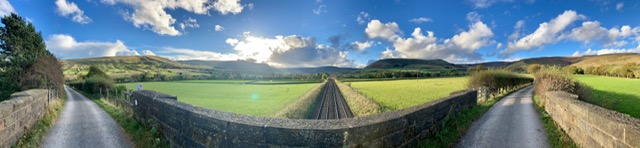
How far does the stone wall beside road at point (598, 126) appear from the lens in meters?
3.60

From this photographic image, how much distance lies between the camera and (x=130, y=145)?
628 cm

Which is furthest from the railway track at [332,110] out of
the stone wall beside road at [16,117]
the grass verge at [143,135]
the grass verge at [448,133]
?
the stone wall beside road at [16,117]

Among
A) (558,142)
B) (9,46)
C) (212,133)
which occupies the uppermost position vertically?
(9,46)

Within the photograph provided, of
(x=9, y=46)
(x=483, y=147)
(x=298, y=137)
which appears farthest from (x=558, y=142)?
(x=9, y=46)

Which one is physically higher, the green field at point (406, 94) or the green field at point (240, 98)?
the green field at point (406, 94)

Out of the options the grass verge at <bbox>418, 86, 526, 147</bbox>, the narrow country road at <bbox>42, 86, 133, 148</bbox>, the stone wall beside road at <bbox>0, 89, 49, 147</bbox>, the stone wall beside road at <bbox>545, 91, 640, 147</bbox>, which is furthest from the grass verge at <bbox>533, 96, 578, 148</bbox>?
the stone wall beside road at <bbox>0, 89, 49, 147</bbox>

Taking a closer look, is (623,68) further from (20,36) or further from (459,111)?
(20,36)

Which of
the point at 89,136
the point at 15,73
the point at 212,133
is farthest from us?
the point at 15,73

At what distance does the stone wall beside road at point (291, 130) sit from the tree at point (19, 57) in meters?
24.0

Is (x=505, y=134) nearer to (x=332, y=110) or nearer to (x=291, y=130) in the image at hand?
(x=291, y=130)

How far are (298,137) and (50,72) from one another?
30919mm

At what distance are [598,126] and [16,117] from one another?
1271 centimetres

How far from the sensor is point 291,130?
111 inches

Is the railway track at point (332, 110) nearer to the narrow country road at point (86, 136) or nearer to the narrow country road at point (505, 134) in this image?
the narrow country road at point (505, 134)
